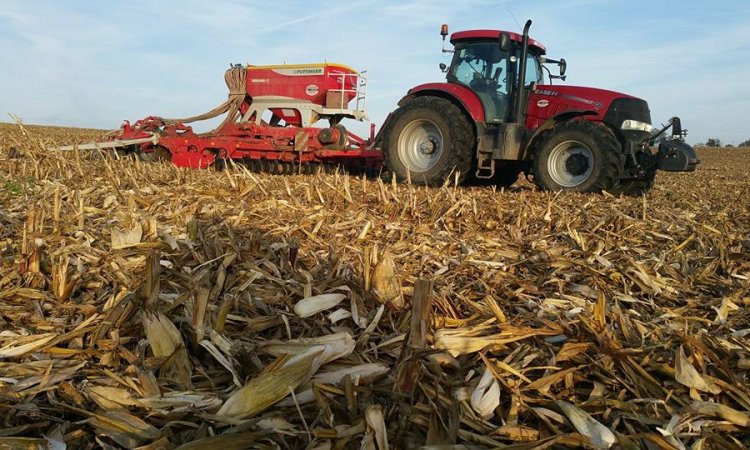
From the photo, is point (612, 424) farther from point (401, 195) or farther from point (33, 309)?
point (401, 195)

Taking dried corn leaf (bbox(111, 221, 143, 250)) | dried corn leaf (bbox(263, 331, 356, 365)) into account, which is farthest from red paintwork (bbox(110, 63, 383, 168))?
dried corn leaf (bbox(263, 331, 356, 365))

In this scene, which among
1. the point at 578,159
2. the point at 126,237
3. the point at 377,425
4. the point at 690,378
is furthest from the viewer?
the point at 578,159

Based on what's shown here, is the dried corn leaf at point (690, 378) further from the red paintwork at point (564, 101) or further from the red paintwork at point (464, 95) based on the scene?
the red paintwork at point (464, 95)

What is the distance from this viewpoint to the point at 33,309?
2.09m

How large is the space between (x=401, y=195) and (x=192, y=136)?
5.65 m

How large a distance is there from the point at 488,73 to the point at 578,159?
1.79 metres

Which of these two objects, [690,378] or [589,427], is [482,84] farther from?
[589,427]

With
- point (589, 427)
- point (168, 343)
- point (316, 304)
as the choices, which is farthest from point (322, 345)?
point (589, 427)

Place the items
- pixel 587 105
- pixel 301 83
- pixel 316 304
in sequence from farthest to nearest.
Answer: pixel 301 83
pixel 587 105
pixel 316 304

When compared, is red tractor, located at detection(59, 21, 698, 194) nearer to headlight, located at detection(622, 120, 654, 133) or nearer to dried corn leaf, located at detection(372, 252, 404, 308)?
headlight, located at detection(622, 120, 654, 133)

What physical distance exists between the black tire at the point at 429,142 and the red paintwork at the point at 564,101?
0.86m

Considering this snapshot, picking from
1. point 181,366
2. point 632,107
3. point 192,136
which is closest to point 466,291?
point 181,366

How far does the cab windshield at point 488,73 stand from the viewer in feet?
24.2

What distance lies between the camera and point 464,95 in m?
7.49
